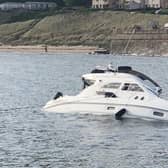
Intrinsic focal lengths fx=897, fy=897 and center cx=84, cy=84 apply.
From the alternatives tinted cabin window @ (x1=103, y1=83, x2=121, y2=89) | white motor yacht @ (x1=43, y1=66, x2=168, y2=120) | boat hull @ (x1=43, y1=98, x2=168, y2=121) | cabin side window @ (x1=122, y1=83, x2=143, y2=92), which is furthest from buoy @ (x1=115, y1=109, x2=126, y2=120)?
tinted cabin window @ (x1=103, y1=83, x2=121, y2=89)

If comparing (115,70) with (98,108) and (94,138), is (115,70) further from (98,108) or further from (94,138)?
(94,138)

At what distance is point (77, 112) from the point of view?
193ft

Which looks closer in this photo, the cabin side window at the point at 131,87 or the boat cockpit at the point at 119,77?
the cabin side window at the point at 131,87

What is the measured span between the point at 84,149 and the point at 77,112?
45.8 feet

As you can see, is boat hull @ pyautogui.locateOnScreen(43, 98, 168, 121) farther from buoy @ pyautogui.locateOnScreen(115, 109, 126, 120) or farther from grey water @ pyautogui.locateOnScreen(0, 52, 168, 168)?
grey water @ pyautogui.locateOnScreen(0, 52, 168, 168)

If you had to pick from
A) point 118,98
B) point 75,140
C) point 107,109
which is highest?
point 118,98

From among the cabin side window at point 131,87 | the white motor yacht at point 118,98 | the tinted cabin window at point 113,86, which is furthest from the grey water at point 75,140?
the cabin side window at point 131,87

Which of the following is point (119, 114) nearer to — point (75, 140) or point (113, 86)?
point (113, 86)

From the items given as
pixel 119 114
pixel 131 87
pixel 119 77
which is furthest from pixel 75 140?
pixel 119 77

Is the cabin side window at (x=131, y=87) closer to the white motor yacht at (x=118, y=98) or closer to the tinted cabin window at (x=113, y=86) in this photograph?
the white motor yacht at (x=118, y=98)

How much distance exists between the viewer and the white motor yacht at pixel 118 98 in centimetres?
5559

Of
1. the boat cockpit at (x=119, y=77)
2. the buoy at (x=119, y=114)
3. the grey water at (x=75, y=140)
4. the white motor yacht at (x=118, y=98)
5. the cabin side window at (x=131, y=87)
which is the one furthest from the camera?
the boat cockpit at (x=119, y=77)

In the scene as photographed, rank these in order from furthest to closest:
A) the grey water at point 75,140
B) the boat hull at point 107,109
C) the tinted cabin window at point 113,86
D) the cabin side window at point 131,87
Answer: the tinted cabin window at point 113,86 < the cabin side window at point 131,87 < the boat hull at point 107,109 < the grey water at point 75,140

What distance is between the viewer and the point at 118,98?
56.8m
